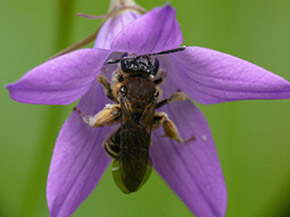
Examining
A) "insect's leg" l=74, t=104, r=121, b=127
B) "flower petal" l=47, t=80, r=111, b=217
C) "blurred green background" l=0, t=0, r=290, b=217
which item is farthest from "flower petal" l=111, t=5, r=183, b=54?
"blurred green background" l=0, t=0, r=290, b=217

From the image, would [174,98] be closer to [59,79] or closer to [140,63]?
[140,63]

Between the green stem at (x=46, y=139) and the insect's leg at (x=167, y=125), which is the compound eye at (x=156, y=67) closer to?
the insect's leg at (x=167, y=125)

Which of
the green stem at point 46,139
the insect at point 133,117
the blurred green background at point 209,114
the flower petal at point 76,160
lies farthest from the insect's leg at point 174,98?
the blurred green background at point 209,114

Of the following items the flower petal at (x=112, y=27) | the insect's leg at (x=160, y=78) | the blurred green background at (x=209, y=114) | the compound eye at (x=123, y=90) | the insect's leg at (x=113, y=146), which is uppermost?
the flower petal at (x=112, y=27)

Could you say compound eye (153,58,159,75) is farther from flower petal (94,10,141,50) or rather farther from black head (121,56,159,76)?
flower petal (94,10,141,50)

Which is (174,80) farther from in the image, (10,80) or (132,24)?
(10,80)
